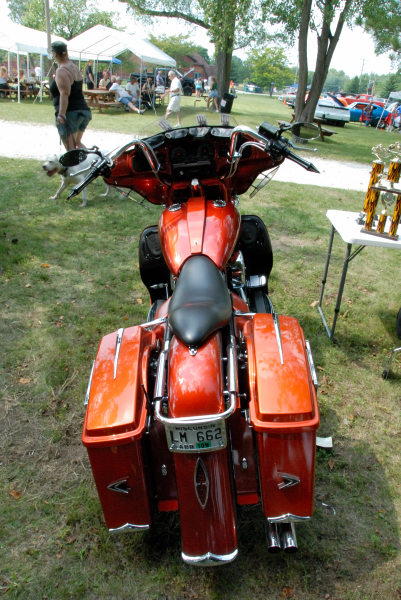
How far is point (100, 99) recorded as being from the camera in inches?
764

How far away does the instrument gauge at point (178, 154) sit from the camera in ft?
8.48

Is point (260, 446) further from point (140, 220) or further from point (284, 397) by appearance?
point (140, 220)

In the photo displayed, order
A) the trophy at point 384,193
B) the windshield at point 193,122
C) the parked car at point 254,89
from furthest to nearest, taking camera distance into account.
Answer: the parked car at point 254,89
the trophy at point 384,193
the windshield at point 193,122

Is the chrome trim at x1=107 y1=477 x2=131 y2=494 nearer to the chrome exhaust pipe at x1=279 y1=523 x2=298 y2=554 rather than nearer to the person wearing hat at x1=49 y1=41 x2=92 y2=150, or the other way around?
the chrome exhaust pipe at x1=279 y1=523 x2=298 y2=554

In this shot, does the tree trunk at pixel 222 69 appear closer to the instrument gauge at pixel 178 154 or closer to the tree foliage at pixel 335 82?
the instrument gauge at pixel 178 154

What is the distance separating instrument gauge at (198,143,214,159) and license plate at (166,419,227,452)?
1658 mm

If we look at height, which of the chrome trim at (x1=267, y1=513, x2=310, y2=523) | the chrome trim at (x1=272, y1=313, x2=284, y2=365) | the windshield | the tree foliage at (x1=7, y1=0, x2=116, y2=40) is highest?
the tree foliage at (x1=7, y1=0, x2=116, y2=40)

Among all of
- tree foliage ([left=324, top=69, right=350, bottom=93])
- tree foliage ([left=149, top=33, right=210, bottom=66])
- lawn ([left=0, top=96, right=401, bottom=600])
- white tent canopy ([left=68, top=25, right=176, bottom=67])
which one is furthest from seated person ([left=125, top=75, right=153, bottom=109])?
tree foliage ([left=324, top=69, right=350, bottom=93])

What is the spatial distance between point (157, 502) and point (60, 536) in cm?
61

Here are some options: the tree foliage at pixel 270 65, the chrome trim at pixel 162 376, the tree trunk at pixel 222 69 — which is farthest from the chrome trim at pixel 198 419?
the tree foliage at pixel 270 65

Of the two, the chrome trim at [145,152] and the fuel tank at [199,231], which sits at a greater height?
the chrome trim at [145,152]

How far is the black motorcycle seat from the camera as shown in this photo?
5.58 ft

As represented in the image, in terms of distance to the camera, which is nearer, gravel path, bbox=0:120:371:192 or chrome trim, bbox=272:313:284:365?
chrome trim, bbox=272:313:284:365

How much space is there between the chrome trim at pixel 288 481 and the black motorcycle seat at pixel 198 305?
61cm
